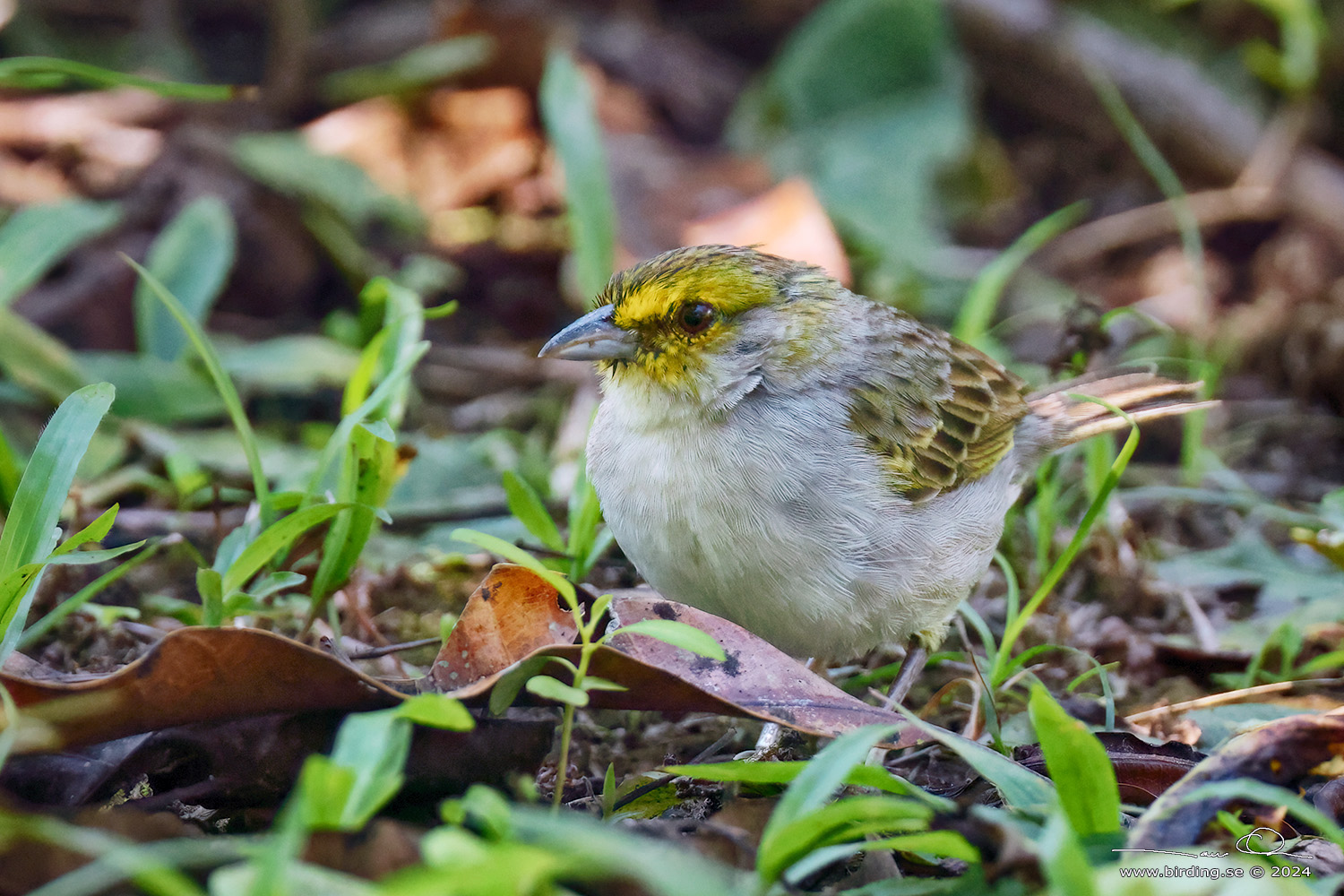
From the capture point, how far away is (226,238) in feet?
16.6

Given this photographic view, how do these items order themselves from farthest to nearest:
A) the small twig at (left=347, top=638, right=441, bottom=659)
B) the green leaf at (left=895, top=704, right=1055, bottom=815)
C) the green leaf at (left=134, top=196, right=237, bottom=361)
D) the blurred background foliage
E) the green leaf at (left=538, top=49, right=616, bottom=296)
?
the green leaf at (left=134, top=196, right=237, bottom=361)
the green leaf at (left=538, top=49, right=616, bottom=296)
the blurred background foliage
the small twig at (left=347, top=638, right=441, bottom=659)
the green leaf at (left=895, top=704, right=1055, bottom=815)

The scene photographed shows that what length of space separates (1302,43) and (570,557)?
16.2 feet

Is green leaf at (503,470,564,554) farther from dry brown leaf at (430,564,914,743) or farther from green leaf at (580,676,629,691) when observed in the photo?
green leaf at (580,676,629,691)

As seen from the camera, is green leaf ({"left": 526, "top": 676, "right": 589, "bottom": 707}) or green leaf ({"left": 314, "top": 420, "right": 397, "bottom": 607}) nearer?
green leaf ({"left": 526, "top": 676, "right": 589, "bottom": 707})

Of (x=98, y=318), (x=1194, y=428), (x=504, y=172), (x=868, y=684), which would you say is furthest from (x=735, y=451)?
(x=504, y=172)

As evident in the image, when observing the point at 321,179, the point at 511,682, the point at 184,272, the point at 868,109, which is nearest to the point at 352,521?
the point at 511,682

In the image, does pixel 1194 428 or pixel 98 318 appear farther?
pixel 98 318

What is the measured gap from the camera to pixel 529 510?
344 centimetres

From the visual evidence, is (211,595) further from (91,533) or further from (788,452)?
(788,452)

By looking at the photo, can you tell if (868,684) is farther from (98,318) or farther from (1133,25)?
(1133,25)

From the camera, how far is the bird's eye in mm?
3451

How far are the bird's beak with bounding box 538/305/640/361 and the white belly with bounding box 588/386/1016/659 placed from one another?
6.4 inches

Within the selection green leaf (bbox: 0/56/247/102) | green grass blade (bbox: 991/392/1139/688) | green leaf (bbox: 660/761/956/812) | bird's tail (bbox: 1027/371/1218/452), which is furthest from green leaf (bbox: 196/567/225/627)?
bird's tail (bbox: 1027/371/1218/452)
